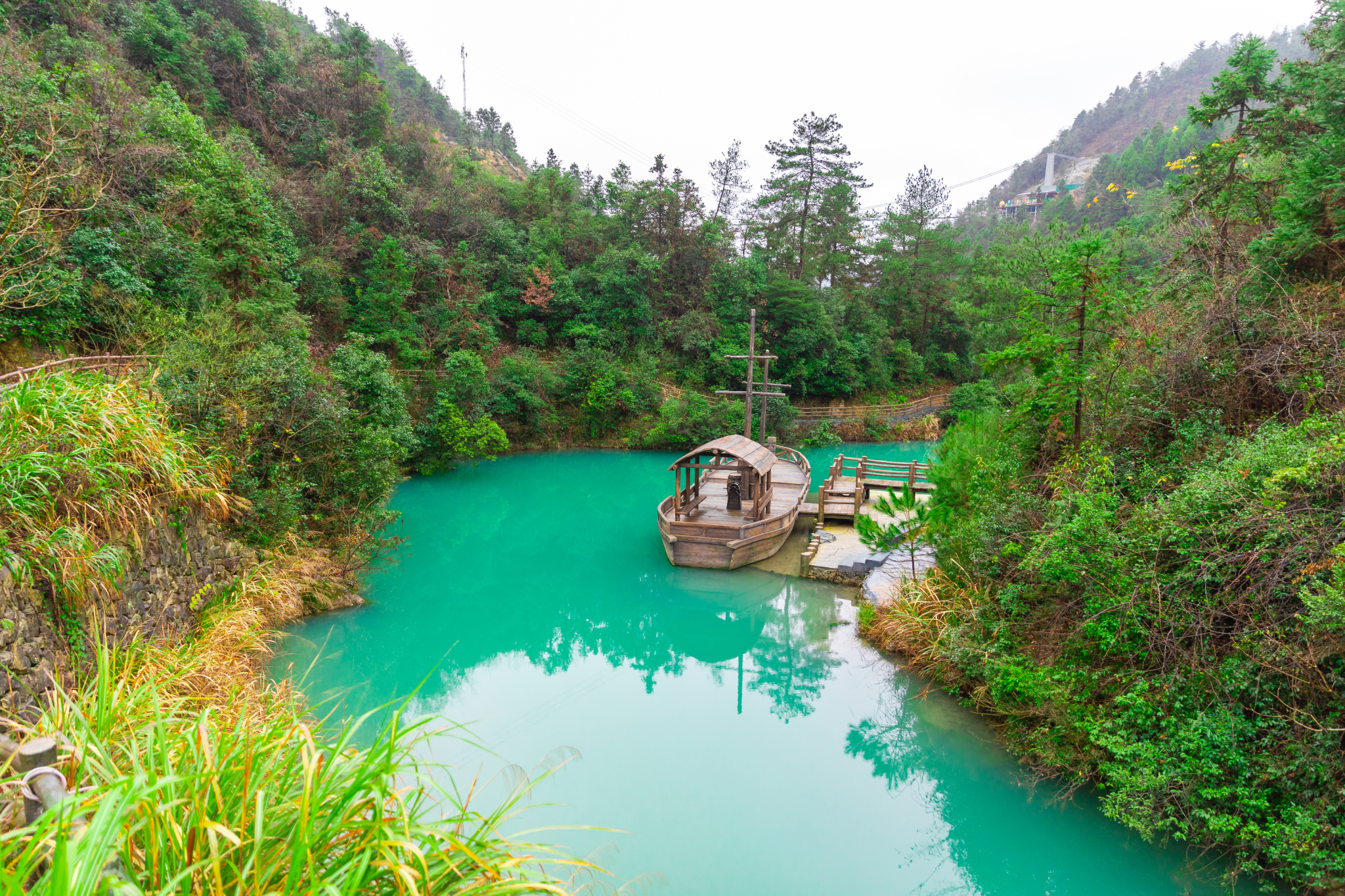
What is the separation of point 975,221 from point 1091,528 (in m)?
70.8

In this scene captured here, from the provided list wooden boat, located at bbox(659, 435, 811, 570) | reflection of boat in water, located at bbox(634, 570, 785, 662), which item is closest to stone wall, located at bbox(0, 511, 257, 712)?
reflection of boat in water, located at bbox(634, 570, 785, 662)

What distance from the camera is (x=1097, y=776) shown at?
493 cm

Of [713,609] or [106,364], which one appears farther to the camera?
[713,609]

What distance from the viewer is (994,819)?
5.03 meters

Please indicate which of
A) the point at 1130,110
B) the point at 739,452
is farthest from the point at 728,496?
the point at 1130,110

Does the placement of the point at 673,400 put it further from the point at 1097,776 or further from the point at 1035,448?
the point at 1097,776

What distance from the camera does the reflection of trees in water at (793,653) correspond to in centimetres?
711

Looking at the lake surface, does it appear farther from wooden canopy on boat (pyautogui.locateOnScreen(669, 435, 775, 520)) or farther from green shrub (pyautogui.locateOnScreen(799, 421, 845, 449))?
green shrub (pyautogui.locateOnScreen(799, 421, 845, 449))

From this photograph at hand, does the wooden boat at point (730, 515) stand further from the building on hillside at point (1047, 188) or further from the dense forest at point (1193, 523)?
the building on hillside at point (1047, 188)

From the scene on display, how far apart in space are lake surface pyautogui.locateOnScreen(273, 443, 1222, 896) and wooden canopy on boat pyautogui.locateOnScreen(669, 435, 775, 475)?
69.2 inches

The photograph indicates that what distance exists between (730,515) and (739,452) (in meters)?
1.29

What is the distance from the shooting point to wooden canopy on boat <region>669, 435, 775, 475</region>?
33.5 ft

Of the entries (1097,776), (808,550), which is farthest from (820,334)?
(1097,776)

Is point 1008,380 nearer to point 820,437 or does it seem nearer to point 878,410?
point 820,437
